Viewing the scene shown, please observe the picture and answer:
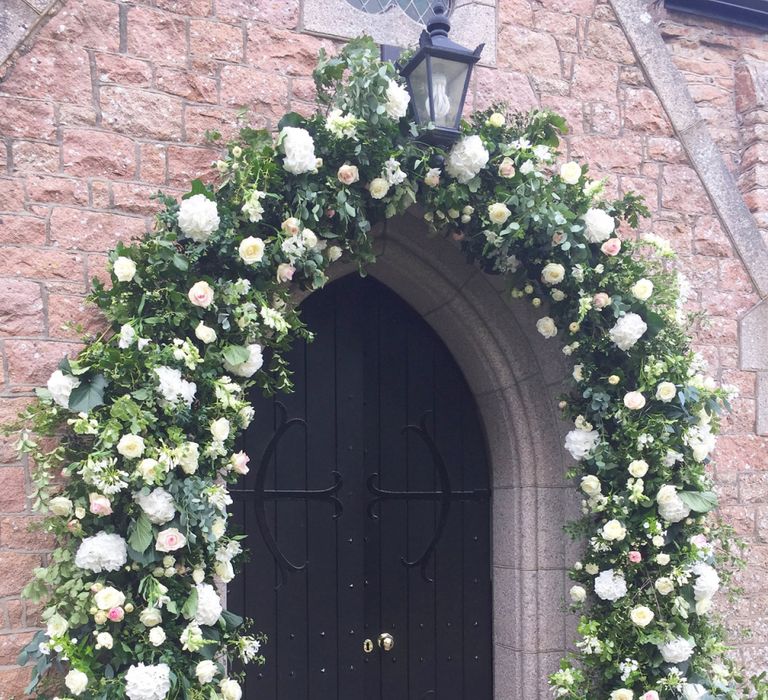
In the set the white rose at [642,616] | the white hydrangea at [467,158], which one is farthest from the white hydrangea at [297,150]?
the white rose at [642,616]

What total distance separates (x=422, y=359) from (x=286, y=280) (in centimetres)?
130

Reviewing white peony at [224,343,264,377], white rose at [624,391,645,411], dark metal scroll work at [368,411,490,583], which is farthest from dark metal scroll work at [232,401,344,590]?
white rose at [624,391,645,411]

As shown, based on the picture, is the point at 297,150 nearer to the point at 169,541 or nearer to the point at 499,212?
the point at 499,212

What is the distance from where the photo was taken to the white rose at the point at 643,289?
3.61m

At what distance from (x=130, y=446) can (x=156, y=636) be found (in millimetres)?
586

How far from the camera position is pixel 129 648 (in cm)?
287

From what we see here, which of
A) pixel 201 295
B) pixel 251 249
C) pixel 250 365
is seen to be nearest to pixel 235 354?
pixel 250 365

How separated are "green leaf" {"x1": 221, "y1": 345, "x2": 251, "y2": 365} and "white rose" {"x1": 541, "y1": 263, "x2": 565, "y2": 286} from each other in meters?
1.26

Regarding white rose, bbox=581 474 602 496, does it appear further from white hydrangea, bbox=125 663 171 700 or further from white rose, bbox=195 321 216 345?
white hydrangea, bbox=125 663 171 700

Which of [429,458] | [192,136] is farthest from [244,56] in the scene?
[429,458]

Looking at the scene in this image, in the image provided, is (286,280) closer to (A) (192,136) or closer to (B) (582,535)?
(A) (192,136)

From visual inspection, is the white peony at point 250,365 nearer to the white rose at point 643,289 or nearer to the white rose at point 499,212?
the white rose at point 499,212

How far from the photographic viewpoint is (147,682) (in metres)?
2.78

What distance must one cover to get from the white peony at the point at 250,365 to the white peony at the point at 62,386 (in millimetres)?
496
